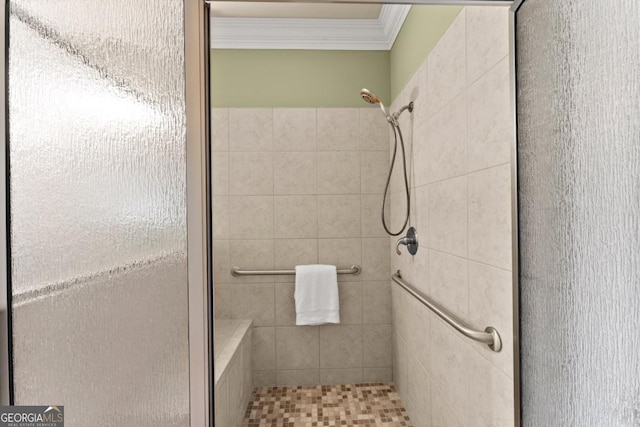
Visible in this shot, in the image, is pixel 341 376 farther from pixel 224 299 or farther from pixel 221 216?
pixel 221 216

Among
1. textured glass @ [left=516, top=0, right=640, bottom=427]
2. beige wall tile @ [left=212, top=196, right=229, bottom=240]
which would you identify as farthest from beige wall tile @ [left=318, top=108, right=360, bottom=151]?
textured glass @ [left=516, top=0, right=640, bottom=427]

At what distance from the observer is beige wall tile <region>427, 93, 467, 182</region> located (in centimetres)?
123

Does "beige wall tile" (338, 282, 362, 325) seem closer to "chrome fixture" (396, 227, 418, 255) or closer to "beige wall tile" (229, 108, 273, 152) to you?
"chrome fixture" (396, 227, 418, 255)

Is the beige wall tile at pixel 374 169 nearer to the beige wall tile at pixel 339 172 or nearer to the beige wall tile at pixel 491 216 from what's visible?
the beige wall tile at pixel 339 172

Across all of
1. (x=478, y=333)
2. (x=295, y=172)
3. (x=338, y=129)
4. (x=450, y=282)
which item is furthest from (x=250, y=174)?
(x=478, y=333)

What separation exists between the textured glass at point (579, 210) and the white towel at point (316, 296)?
1.47 meters

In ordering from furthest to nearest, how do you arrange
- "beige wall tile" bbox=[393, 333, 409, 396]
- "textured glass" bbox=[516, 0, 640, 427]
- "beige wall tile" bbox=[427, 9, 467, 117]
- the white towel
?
1. the white towel
2. "beige wall tile" bbox=[393, 333, 409, 396]
3. "beige wall tile" bbox=[427, 9, 467, 117]
4. "textured glass" bbox=[516, 0, 640, 427]

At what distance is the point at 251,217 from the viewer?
227 cm

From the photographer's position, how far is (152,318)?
646 millimetres

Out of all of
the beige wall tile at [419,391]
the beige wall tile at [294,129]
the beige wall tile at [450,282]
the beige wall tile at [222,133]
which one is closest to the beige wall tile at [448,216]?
the beige wall tile at [450,282]

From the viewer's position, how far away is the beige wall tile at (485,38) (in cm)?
95

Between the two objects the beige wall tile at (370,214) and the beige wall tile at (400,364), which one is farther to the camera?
the beige wall tile at (370,214)

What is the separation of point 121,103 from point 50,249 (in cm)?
25

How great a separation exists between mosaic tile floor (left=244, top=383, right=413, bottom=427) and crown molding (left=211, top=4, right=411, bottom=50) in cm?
199
